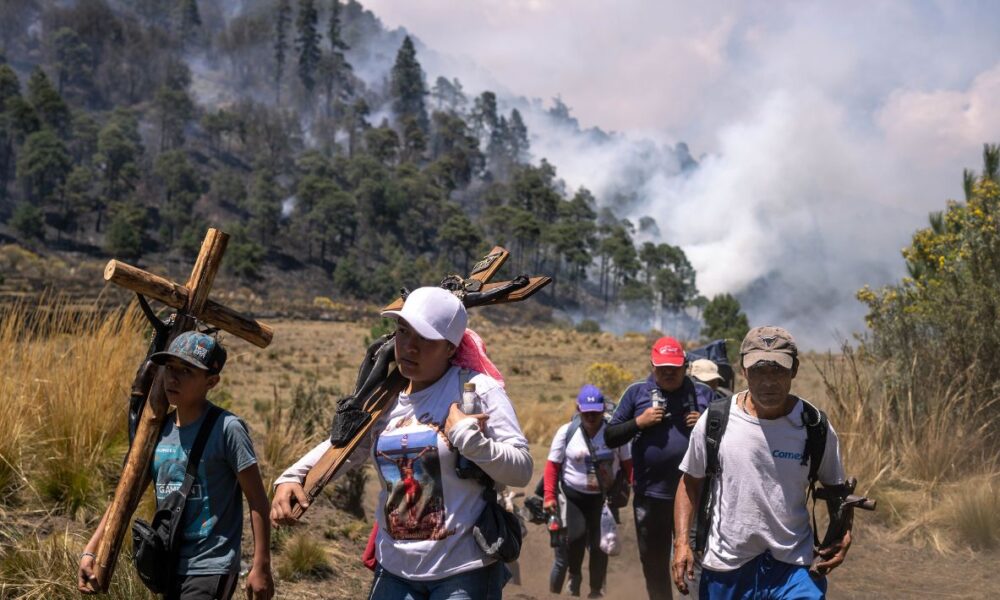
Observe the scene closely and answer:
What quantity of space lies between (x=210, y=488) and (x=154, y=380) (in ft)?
1.49

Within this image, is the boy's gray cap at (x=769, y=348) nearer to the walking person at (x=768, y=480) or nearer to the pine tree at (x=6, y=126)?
the walking person at (x=768, y=480)

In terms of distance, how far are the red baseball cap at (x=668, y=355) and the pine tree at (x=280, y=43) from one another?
13505 cm

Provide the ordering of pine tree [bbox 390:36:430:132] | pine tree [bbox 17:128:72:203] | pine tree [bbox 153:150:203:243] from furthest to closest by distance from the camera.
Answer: pine tree [bbox 390:36:430:132] → pine tree [bbox 153:150:203:243] → pine tree [bbox 17:128:72:203]

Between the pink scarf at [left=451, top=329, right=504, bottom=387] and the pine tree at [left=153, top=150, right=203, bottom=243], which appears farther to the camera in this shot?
the pine tree at [left=153, top=150, right=203, bottom=243]

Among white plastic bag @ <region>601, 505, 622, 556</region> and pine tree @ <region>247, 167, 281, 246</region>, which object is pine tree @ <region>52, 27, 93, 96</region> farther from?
white plastic bag @ <region>601, 505, 622, 556</region>

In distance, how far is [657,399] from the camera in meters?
5.32

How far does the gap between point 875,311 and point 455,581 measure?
832 cm

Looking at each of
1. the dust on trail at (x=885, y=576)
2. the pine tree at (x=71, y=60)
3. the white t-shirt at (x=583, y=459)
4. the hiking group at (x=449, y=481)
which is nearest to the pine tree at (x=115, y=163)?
Answer: the pine tree at (x=71, y=60)

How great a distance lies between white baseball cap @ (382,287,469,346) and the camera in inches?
111

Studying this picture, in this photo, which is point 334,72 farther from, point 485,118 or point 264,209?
point 264,209

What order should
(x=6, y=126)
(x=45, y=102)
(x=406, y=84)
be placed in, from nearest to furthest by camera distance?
(x=6, y=126), (x=45, y=102), (x=406, y=84)

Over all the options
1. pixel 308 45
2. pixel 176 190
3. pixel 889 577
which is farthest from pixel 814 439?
pixel 308 45

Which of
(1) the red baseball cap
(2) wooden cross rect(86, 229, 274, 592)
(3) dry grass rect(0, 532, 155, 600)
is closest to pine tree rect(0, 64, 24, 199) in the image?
(3) dry grass rect(0, 532, 155, 600)

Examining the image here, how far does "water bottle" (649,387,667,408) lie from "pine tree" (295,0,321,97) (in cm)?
12830
